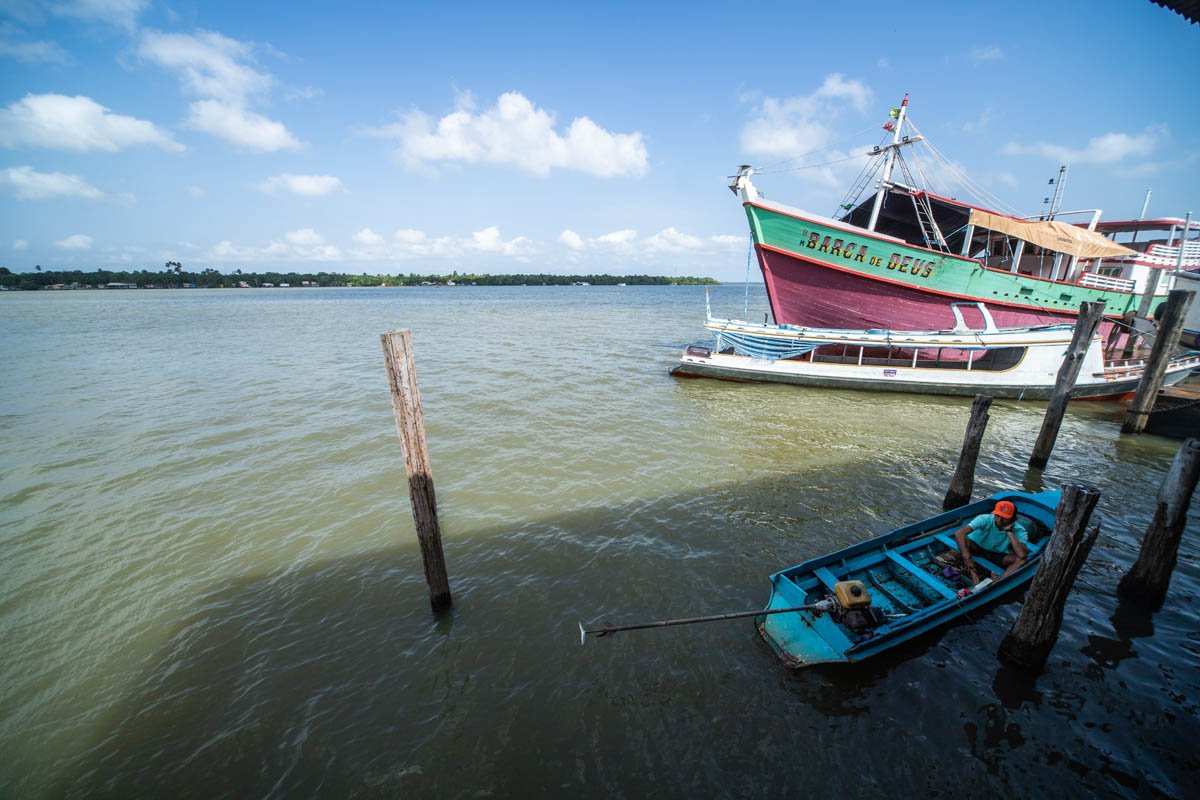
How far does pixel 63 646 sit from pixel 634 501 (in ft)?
31.8

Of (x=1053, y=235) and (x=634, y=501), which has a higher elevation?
(x=1053, y=235)

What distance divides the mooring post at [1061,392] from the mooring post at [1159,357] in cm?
230

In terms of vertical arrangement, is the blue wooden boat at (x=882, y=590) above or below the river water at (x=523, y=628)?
above

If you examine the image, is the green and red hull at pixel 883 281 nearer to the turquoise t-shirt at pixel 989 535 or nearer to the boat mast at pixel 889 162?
the boat mast at pixel 889 162

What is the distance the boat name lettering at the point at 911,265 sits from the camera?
66.5ft

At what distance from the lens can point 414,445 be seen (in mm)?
6348

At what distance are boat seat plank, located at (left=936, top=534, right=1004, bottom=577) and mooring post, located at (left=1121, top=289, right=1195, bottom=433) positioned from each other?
11789mm

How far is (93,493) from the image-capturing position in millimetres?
10531

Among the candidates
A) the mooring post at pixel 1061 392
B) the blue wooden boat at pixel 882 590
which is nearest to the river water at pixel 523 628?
the blue wooden boat at pixel 882 590

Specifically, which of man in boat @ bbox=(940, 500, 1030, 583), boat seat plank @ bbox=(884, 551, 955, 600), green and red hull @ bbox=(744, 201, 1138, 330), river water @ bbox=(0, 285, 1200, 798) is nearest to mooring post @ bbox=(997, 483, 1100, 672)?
river water @ bbox=(0, 285, 1200, 798)

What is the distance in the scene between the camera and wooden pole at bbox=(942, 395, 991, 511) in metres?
9.77

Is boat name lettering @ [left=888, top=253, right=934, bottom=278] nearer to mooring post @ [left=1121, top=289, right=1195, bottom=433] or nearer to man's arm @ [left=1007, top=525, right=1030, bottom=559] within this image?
mooring post @ [left=1121, top=289, right=1195, bottom=433]

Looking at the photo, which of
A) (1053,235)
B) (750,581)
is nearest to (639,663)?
(750,581)

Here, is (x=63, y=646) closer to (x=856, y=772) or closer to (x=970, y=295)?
(x=856, y=772)
